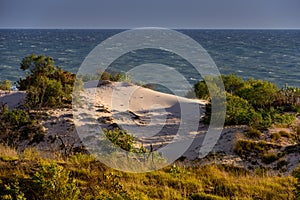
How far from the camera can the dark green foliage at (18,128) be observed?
40.8 ft

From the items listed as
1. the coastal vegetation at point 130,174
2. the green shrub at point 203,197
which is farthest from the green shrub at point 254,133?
the green shrub at point 203,197

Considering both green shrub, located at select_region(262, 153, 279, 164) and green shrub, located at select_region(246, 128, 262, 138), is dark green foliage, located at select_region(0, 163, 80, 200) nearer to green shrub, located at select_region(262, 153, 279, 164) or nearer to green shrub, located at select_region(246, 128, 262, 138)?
green shrub, located at select_region(262, 153, 279, 164)

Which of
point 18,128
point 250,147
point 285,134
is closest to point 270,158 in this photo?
point 250,147

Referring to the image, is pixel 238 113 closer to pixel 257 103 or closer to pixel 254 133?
pixel 254 133

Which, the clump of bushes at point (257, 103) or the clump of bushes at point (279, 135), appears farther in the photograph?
the clump of bushes at point (257, 103)

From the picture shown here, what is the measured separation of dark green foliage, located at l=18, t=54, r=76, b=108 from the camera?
50.0ft

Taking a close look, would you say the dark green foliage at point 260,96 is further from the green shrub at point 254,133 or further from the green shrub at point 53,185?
the green shrub at point 53,185

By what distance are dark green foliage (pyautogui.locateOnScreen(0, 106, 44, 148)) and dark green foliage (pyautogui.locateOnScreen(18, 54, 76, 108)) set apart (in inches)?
45.6

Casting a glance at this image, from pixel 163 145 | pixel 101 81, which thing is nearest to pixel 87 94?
pixel 101 81

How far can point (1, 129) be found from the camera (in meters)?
12.4

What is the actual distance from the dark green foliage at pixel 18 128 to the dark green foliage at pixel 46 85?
1.16 m

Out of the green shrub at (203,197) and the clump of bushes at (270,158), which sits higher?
the green shrub at (203,197)

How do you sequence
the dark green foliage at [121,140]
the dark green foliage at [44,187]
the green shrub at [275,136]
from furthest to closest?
the green shrub at [275,136], the dark green foliage at [121,140], the dark green foliage at [44,187]

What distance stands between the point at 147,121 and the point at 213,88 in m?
3.92
